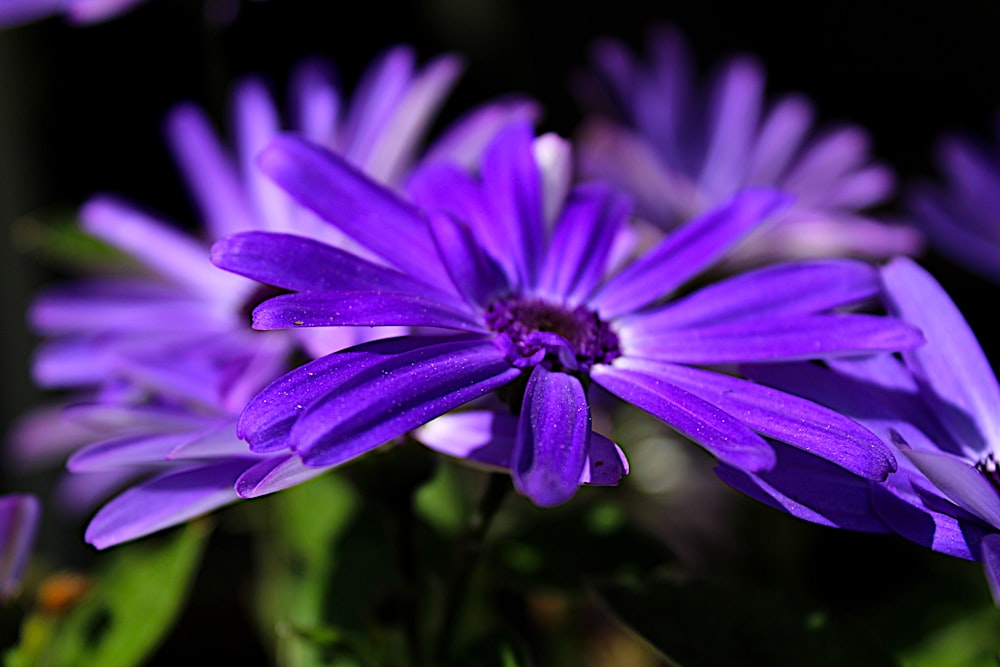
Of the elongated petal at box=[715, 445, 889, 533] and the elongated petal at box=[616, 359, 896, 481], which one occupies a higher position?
the elongated petal at box=[616, 359, 896, 481]

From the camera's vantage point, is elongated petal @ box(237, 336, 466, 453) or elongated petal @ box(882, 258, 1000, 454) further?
elongated petal @ box(882, 258, 1000, 454)

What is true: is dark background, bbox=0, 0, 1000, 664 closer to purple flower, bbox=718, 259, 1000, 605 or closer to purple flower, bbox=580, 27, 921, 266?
purple flower, bbox=580, 27, 921, 266

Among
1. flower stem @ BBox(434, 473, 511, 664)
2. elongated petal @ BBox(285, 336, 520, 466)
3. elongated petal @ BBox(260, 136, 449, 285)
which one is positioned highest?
elongated petal @ BBox(260, 136, 449, 285)

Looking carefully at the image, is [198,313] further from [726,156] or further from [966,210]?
[966,210]

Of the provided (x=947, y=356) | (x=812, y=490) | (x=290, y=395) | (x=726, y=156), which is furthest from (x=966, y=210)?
(x=290, y=395)

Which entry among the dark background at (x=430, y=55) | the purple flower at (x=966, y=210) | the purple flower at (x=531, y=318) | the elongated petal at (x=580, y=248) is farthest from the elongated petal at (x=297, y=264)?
the dark background at (x=430, y=55)

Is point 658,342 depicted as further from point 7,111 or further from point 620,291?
point 7,111

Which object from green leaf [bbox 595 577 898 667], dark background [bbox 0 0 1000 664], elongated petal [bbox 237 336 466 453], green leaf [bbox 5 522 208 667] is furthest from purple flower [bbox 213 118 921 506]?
dark background [bbox 0 0 1000 664]

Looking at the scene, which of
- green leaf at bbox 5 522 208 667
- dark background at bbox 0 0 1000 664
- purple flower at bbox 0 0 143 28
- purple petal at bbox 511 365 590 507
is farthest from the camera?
dark background at bbox 0 0 1000 664

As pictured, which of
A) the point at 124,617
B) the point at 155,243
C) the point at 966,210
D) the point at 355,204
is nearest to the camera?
the point at 355,204
